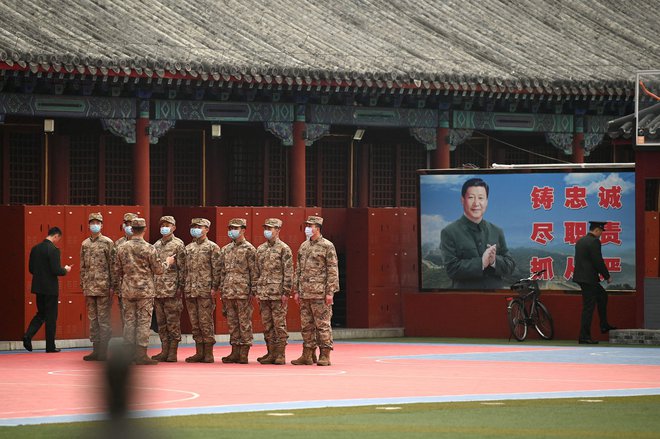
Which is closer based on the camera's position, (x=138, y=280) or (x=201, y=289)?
(x=138, y=280)

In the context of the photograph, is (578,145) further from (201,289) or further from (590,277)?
(201,289)

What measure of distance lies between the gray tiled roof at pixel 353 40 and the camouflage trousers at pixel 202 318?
6.09 m

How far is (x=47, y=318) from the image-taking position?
21.9 metres

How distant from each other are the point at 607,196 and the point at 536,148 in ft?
26.0

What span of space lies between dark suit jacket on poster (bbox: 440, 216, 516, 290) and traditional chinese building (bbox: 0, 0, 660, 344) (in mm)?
315

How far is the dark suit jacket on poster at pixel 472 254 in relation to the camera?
83.4ft

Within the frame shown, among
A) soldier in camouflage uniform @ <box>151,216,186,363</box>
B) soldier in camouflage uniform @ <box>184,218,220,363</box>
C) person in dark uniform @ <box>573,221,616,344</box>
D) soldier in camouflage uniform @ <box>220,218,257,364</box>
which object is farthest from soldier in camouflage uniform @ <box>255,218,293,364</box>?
person in dark uniform @ <box>573,221,616,344</box>

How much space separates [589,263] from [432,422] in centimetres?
1250

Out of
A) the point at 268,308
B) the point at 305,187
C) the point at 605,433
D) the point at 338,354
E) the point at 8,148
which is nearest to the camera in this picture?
the point at 605,433

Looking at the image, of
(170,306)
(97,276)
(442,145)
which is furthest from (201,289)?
(442,145)

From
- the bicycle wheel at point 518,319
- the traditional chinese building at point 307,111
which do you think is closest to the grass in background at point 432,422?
the bicycle wheel at point 518,319

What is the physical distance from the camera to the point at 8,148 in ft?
87.8

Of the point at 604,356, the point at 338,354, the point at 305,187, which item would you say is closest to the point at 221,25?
the point at 305,187

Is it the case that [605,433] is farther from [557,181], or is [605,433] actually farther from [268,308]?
[557,181]
